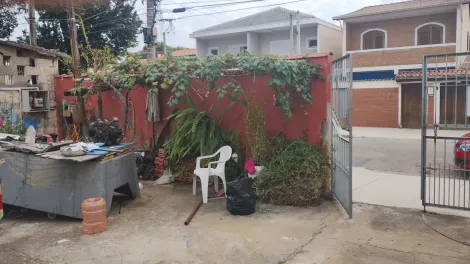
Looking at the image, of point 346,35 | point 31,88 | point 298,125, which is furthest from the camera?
point 346,35

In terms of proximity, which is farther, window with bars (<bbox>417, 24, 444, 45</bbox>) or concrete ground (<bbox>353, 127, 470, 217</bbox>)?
window with bars (<bbox>417, 24, 444, 45</bbox>)

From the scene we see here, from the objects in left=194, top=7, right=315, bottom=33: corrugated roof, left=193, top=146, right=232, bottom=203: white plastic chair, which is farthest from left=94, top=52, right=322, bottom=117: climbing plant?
Answer: left=194, top=7, right=315, bottom=33: corrugated roof

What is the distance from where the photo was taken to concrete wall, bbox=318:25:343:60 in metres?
26.4

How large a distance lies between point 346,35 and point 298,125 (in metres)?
18.4

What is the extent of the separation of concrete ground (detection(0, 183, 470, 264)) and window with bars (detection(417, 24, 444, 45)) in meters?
18.6

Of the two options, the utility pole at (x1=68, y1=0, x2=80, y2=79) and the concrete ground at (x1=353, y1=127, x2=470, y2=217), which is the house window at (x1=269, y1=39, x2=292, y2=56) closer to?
the concrete ground at (x1=353, y1=127, x2=470, y2=217)

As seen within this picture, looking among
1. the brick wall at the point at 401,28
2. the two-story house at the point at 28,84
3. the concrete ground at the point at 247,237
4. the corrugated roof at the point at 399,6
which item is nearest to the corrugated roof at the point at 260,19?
the corrugated roof at the point at 399,6

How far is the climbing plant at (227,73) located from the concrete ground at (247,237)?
6.38ft

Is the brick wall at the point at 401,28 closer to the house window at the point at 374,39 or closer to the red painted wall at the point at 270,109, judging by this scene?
the house window at the point at 374,39

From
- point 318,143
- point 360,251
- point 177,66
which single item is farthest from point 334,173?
point 177,66

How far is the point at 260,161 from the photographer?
269 inches

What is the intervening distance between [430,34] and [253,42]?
38.5ft

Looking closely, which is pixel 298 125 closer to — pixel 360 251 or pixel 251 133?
pixel 251 133

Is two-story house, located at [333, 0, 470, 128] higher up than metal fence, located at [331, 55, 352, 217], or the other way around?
two-story house, located at [333, 0, 470, 128]
